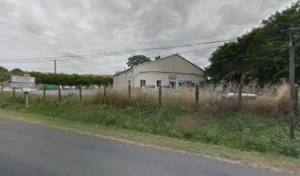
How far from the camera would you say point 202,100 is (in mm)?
10016

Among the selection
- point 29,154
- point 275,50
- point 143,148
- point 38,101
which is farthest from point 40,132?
point 275,50

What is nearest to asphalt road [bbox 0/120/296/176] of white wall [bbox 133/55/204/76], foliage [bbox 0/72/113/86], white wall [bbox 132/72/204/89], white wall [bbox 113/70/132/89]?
white wall [bbox 132/72/204/89]

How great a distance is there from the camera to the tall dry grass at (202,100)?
900 centimetres

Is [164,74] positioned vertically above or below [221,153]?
above

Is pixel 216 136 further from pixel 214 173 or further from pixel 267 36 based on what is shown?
pixel 267 36

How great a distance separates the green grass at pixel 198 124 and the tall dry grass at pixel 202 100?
17.8 inches

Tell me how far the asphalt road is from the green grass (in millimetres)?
2051

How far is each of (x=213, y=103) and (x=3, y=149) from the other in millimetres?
8251

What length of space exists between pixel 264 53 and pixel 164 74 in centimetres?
1505

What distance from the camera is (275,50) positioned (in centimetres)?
1655

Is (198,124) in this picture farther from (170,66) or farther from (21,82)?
(170,66)

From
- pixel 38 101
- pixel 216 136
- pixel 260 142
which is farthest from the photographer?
pixel 38 101

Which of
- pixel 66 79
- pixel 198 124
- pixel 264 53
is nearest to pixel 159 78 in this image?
pixel 264 53

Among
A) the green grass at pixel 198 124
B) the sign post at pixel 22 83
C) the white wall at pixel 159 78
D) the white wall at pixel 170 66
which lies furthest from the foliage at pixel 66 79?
the green grass at pixel 198 124
